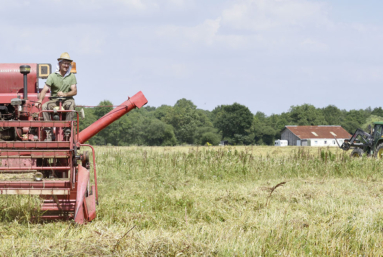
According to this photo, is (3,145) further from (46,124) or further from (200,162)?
(200,162)

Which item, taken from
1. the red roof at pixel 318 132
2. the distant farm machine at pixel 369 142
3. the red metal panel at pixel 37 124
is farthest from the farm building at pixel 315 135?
the red metal panel at pixel 37 124

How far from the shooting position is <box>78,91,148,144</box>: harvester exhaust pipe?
8.03 metres

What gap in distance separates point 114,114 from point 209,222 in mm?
3122

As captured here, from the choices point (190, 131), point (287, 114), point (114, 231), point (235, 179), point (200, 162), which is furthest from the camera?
point (287, 114)

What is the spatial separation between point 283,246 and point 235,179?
6.06 m

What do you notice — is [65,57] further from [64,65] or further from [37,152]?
[37,152]

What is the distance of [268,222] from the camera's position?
5.33 metres

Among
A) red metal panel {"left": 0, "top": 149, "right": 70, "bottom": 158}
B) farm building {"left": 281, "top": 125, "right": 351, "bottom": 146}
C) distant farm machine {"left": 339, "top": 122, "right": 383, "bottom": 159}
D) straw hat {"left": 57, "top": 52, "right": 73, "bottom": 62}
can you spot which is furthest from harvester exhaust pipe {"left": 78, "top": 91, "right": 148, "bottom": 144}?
farm building {"left": 281, "top": 125, "right": 351, "bottom": 146}

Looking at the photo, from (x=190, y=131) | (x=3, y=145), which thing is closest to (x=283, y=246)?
(x=3, y=145)

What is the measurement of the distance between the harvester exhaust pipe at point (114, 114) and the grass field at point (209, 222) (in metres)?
1.11

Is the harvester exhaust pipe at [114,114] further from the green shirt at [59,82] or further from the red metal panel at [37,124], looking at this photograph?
the red metal panel at [37,124]

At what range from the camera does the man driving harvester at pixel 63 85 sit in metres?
7.04

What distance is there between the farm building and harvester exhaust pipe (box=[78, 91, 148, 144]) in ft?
244

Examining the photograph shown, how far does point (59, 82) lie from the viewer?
7.07 metres
